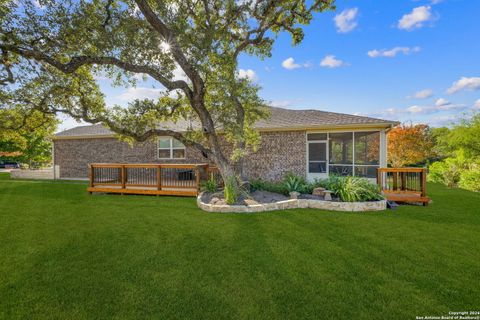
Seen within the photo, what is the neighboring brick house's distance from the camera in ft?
33.6

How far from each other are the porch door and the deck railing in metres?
2.70

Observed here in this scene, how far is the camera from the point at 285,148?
442 inches

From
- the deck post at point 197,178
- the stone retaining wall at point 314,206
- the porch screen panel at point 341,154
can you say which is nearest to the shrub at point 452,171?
the porch screen panel at point 341,154

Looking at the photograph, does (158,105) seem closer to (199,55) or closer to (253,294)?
(199,55)

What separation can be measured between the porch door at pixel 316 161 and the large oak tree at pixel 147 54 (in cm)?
392

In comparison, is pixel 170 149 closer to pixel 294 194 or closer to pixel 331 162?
pixel 294 194

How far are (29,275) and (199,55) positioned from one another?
→ 17.9ft

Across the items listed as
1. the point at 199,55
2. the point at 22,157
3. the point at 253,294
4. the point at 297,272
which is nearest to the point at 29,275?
the point at 253,294

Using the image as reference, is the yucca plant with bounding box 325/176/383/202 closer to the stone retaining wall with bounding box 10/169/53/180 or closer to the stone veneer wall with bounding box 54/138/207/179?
the stone veneer wall with bounding box 54/138/207/179

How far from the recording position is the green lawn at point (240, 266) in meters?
2.48

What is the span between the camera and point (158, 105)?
796cm

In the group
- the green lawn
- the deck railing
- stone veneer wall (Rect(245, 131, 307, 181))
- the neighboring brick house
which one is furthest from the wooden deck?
the deck railing

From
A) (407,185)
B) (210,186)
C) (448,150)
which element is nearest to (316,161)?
(407,185)

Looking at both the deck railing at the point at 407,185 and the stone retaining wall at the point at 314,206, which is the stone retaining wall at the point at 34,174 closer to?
the stone retaining wall at the point at 314,206
